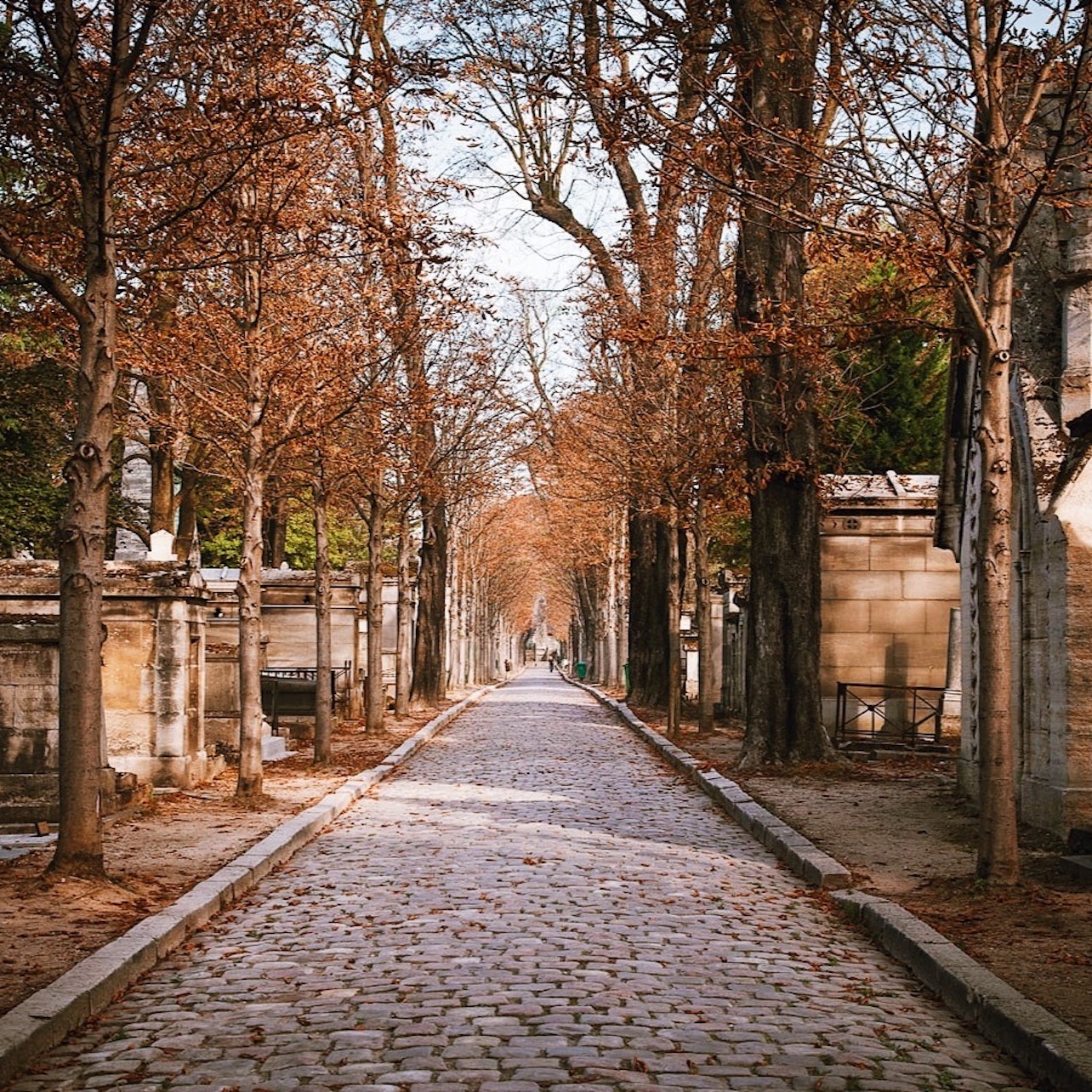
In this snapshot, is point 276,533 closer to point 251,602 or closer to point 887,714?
point 887,714

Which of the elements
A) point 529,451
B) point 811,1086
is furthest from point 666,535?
point 811,1086

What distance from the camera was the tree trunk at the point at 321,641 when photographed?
19.7 metres

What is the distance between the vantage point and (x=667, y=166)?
12383 millimetres

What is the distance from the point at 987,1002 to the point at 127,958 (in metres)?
3.90

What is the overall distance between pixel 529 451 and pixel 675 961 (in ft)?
110

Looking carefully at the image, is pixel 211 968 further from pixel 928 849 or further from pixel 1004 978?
pixel 928 849

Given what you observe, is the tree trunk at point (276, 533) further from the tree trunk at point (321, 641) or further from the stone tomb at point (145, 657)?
the stone tomb at point (145, 657)

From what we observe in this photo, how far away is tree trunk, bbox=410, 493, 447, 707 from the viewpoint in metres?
34.8

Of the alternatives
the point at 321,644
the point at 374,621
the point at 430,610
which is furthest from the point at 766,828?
the point at 430,610

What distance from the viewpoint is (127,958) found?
7281 millimetres

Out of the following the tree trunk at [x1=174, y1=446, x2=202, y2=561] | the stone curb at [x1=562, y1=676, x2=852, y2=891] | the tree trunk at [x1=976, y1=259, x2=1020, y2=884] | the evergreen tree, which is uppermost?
the evergreen tree

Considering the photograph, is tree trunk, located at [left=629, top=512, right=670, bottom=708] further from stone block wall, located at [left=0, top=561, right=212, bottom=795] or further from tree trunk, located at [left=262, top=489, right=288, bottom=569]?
stone block wall, located at [left=0, top=561, right=212, bottom=795]

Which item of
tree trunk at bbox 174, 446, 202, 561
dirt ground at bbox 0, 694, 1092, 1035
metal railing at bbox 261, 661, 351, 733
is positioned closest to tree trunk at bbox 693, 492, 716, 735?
metal railing at bbox 261, 661, 351, 733

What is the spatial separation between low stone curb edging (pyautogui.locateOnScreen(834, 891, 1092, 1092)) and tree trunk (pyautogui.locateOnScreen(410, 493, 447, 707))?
26.1 m
